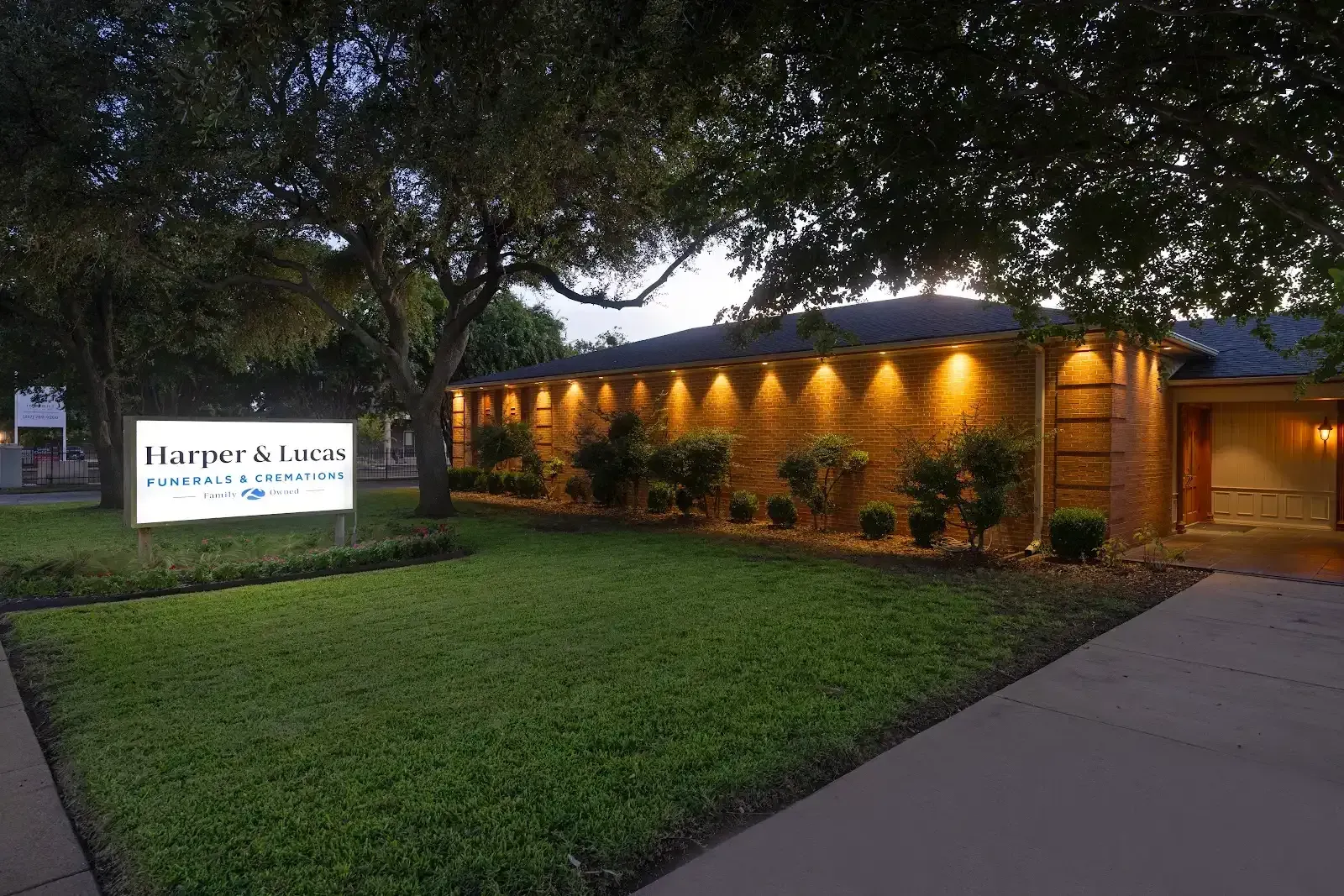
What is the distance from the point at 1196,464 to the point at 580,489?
1319 cm

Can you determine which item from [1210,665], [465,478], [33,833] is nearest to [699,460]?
[1210,665]

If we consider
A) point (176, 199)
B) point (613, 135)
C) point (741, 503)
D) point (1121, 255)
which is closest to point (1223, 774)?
point (1121, 255)

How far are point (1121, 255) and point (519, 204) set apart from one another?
7796 mm

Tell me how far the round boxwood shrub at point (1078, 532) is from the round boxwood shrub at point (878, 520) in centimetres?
254

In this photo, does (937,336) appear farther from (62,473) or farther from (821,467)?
(62,473)

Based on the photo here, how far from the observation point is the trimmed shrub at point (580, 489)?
18.4 m

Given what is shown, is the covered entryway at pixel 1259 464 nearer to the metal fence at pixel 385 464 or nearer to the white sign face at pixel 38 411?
the metal fence at pixel 385 464

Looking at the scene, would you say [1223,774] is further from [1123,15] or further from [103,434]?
A: [103,434]

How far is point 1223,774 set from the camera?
3.79 m

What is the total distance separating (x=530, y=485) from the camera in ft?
65.4

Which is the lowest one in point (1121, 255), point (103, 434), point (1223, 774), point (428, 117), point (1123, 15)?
point (1223, 774)

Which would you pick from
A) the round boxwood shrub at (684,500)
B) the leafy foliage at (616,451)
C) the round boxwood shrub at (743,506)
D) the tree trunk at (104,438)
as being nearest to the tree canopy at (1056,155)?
the round boxwood shrub at (743,506)

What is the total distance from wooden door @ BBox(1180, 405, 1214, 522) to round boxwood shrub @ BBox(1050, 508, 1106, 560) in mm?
4677

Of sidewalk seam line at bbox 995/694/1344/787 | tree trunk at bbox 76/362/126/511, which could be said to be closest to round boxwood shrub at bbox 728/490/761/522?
sidewalk seam line at bbox 995/694/1344/787
